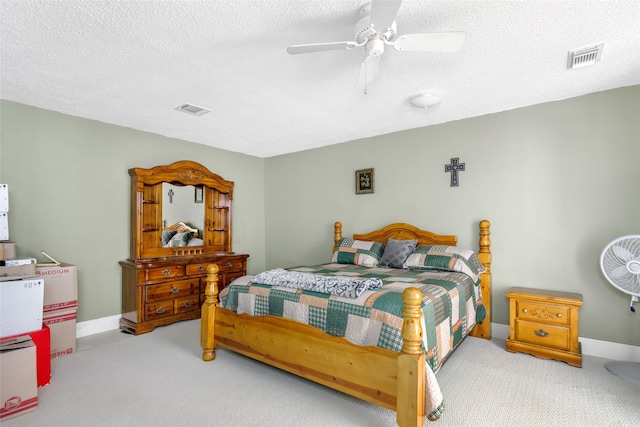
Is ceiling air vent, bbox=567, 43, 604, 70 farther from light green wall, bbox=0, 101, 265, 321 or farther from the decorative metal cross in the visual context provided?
light green wall, bbox=0, 101, 265, 321

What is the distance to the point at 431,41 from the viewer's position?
1743mm

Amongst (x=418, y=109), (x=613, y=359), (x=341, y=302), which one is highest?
(x=418, y=109)

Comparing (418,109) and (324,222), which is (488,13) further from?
(324,222)

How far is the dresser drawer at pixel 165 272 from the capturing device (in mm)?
3604

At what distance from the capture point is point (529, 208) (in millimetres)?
3219

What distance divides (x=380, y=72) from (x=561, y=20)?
1116 mm

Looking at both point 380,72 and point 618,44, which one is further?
point 380,72

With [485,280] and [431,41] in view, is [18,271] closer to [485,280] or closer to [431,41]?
[431,41]

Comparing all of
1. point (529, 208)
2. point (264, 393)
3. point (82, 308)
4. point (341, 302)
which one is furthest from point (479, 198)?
point (82, 308)

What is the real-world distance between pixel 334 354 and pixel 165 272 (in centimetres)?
248

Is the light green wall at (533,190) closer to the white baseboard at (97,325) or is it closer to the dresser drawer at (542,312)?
the dresser drawer at (542,312)

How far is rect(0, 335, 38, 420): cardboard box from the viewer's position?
197cm

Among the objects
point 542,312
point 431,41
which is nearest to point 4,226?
point 431,41

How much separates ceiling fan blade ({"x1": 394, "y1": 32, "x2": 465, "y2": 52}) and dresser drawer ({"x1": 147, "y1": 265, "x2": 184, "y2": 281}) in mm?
3275
